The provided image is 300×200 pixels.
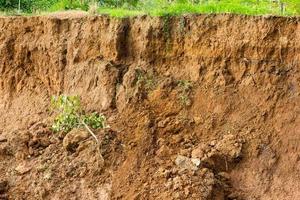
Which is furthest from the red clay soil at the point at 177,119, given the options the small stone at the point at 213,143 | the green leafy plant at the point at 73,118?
the green leafy plant at the point at 73,118


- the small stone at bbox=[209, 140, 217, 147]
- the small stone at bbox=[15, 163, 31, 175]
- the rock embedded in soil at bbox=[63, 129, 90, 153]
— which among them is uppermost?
the small stone at bbox=[209, 140, 217, 147]

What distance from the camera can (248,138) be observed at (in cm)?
943

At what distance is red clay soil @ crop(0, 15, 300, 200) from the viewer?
912 centimetres

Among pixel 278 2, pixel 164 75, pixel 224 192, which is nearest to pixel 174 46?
pixel 164 75

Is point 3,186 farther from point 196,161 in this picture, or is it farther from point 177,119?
point 196,161

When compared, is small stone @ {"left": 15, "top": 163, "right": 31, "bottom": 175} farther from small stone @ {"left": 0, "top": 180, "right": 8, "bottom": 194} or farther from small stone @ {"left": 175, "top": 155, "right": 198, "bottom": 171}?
small stone @ {"left": 175, "top": 155, "right": 198, "bottom": 171}

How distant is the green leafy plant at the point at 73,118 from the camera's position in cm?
997

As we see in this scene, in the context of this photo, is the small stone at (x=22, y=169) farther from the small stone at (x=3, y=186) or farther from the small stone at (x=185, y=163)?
the small stone at (x=185, y=163)

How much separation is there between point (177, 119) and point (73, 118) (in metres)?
1.65

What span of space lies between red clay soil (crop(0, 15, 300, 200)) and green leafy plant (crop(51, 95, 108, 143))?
142 millimetres

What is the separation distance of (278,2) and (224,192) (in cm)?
587

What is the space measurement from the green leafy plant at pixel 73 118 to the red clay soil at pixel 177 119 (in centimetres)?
14

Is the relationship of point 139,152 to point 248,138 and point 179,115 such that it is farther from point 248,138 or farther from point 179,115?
point 248,138

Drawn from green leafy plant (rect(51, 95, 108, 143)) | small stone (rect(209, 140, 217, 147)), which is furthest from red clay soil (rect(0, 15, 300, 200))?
green leafy plant (rect(51, 95, 108, 143))
